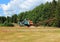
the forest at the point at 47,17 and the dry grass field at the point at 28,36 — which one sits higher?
the forest at the point at 47,17

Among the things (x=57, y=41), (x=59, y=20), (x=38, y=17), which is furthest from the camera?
(x=38, y=17)

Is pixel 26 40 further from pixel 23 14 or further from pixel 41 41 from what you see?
pixel 23 14

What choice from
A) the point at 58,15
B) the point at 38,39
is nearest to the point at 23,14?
the point at 58,15

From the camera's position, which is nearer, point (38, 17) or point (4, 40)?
point (4, 40)

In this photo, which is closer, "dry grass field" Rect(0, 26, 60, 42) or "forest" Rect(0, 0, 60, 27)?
"dry grass field" Rect(0, 26, 60, 42)

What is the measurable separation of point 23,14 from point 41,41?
130173 millimetres

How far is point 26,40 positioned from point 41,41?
1135 mm

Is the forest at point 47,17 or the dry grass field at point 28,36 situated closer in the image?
the dry grass field at point 28,36

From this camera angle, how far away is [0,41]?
15227 mm

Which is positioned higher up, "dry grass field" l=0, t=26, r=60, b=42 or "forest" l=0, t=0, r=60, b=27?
"forest" l=0, t=0, r=60, b=27

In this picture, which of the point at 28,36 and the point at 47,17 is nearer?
the point at 28,36

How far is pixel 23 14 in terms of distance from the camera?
145 m

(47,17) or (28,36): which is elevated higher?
(47,17)

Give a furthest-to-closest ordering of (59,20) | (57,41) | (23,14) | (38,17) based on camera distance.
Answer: (23,14)
(38,17)
(59,20)
(57,41)
